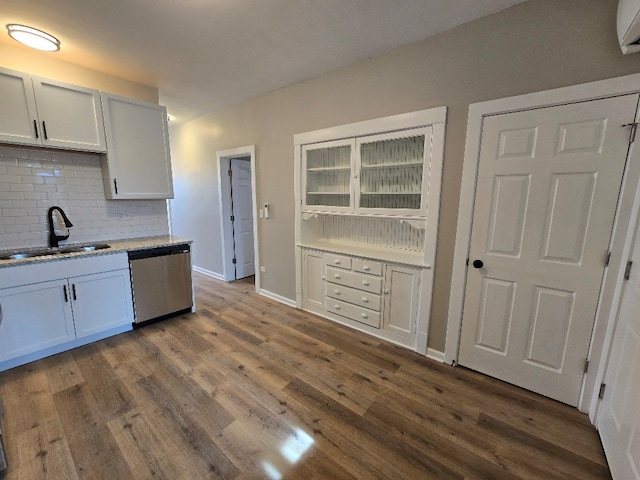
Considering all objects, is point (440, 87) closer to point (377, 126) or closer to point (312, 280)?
point (377, 126)

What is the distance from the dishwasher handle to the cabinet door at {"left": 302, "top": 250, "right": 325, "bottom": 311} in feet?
4.72

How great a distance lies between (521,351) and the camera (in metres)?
2.03

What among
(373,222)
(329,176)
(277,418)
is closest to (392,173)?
(373,222)

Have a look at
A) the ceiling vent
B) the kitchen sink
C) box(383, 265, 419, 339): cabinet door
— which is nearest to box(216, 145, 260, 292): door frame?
the kitchen sink

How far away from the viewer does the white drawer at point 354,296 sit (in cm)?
274

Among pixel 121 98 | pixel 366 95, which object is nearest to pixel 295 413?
pixel 366 95

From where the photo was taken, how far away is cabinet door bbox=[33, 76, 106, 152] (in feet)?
7.90

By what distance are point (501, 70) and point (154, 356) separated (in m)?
3.67

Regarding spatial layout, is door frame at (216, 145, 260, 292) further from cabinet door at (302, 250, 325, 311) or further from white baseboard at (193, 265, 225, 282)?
cabinet door at (302, 250, 325, 311)

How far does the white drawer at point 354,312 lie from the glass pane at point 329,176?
3.70ft

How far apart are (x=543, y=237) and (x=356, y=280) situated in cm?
160

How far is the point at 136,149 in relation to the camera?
3000 millimetres

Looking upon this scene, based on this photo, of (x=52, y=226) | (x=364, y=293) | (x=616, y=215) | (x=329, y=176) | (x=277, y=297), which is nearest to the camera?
(x=616, y=215)

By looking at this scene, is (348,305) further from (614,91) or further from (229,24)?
(229,24)
